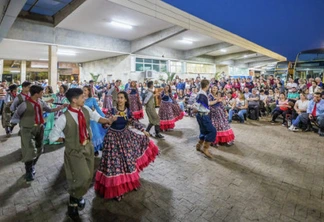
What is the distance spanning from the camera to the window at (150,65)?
696 inches

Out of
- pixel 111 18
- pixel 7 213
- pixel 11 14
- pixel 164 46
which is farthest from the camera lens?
pixel 164 46

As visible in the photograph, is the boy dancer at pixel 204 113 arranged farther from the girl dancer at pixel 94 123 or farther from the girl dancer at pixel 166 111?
the girl dancer at pixel 166 111

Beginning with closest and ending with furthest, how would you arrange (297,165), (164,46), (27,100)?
(27,100) < (297,165) < (164,46)

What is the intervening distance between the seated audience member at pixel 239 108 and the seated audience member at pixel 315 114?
2.09 m

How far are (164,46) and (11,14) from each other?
538 inches

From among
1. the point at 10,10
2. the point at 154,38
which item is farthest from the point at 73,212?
the point at 154,38

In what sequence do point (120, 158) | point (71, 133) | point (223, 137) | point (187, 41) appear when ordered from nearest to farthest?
point (71, 133), point (120, 158), point (223, 137), point (187, 41)

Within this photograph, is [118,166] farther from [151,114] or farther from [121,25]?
[121,25]

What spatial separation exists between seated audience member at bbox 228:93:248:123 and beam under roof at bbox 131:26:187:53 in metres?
6.89

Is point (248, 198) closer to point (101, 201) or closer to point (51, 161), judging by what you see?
point (101, 201)

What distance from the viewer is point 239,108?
8625 millimetres

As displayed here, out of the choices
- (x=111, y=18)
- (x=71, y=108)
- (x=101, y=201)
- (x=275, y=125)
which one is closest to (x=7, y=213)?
(x=101, y=201)

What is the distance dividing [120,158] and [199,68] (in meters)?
22.7

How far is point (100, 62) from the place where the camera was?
20.2 metres
